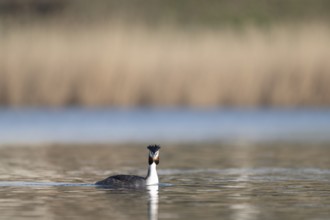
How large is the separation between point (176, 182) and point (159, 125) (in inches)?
336

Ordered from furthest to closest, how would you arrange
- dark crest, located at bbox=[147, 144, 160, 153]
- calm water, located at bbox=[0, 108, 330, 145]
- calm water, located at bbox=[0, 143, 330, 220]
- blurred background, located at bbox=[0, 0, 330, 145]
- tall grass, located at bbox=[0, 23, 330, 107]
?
1. tall grass, located at bbox=[0, 23, 330, 107]
2. blurred background, located at bbox=[0, 0, 330, 145]
3. calm water, located at bbox=[0, 108, 330, 145]
4. dark crest, located at bbox=[147, 144, 160, 153]
5. calm water, located at bbox=[0, 143, 330, 220]

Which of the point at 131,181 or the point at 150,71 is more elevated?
the point at 150,71

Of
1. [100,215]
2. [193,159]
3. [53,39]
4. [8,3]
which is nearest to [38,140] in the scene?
[193,159]

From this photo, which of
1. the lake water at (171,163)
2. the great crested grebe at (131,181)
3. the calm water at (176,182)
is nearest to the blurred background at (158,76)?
the lake water at (171,163)

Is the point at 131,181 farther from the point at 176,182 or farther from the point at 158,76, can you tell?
the point at 158,76

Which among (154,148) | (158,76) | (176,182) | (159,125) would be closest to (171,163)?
(176,182)

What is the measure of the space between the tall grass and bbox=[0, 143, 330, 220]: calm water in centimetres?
558

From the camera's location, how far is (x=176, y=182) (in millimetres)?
12305

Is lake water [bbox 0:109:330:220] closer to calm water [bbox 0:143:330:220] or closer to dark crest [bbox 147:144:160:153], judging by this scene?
calm water [bbox 0:143:330:220]

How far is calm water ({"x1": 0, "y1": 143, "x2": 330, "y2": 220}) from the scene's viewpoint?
32.3 feet

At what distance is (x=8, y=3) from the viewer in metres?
42.8

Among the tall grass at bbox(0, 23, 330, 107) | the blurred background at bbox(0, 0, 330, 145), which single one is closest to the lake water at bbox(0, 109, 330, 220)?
the blurred background at bbox(0, 0, 330, 145)

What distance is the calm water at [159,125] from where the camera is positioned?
18719 millimetres

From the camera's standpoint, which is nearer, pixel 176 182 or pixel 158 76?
pixel 176 182
